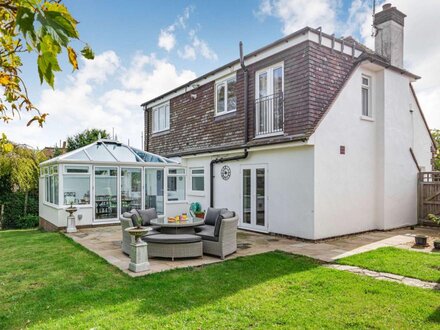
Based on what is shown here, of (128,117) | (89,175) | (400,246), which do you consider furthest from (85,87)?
(400,246)

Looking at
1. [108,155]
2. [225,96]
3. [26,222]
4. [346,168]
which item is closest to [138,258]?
[346,168]

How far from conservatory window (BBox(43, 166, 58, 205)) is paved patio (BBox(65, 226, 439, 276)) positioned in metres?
2.38

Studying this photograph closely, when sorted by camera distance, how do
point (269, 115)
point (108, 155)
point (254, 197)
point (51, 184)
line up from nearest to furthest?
1. point (269, 115)
2. point (254, 197)
3. point (108, 155)
4. point (51, 184)

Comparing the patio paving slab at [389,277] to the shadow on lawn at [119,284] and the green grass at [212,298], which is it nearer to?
the green grass at [212,298]

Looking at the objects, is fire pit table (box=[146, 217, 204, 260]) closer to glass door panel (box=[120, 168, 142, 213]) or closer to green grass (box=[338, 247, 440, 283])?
green grass (box=[338, 247, 440, 283])

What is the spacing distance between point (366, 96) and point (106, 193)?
1085 centimetres

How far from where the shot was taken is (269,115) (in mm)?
11086

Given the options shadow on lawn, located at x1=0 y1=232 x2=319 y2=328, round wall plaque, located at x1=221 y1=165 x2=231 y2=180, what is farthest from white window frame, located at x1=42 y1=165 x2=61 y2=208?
round wall plaque, located at x1=221 y1=165 x2=231 y2=180

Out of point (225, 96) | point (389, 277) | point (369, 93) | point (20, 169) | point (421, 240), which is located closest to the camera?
point (389, 277)

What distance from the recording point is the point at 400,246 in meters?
8.74

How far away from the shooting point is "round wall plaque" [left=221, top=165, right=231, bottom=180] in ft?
41.3

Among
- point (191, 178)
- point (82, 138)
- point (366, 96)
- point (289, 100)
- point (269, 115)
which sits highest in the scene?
point (366, 96)

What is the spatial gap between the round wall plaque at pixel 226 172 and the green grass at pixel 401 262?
607 centimetres

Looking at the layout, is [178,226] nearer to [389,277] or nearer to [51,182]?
[389,277]
